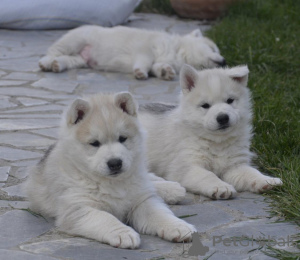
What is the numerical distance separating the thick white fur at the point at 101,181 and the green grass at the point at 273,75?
2.83ft

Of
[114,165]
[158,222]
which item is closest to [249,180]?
[158,222]

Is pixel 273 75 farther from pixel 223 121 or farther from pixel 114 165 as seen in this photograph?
pixel 114 165

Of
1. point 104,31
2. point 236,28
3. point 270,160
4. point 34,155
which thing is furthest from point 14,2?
point 270,160

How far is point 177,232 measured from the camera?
354 centimetres

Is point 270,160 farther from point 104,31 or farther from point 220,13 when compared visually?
point 220,13

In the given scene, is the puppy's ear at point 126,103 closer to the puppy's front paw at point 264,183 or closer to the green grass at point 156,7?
the puppy's front paw at point 264,183

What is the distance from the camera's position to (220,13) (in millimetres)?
12594

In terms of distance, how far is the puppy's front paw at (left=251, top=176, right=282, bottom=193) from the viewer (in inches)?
174

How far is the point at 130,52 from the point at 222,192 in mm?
4613

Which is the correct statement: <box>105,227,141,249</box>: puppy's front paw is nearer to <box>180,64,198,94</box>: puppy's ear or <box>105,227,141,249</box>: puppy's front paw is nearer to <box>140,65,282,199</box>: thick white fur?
<box>140,65,282,199</box>: thick white fur

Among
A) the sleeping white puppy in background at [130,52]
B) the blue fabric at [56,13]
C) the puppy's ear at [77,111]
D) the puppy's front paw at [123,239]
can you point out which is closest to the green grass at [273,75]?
the sleeping white puppy in background at [130,52]

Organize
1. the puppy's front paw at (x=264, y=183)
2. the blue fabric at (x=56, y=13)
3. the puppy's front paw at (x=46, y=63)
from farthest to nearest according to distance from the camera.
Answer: the blue fabric at (x=56, y=13) → the puppy's front paw at (x=46, y=63) → the puppy's front paw at (x=264, y=183)

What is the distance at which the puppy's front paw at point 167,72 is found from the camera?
837 cm

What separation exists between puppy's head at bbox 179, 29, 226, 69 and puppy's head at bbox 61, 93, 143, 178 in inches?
186
